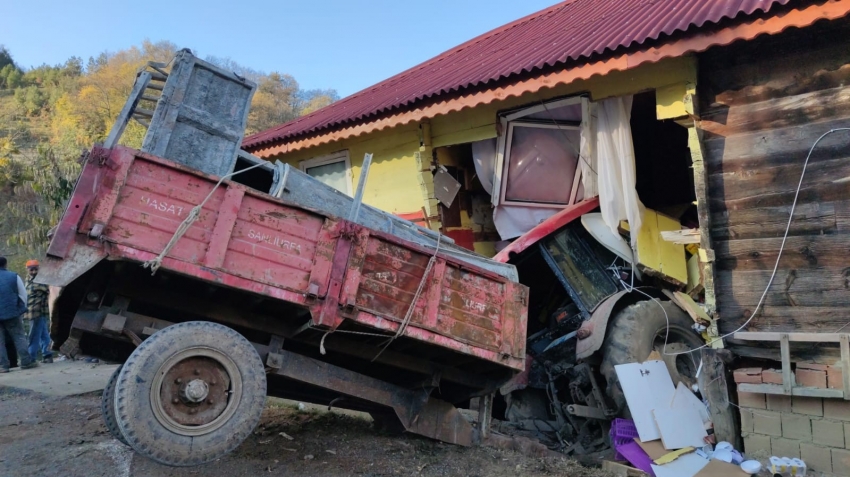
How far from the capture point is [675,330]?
6086 mm

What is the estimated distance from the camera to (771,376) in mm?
4750

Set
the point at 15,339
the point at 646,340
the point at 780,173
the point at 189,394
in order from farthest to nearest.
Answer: the point at 15,339, the point at 646,340, the point at 780,173, the point at 189,394

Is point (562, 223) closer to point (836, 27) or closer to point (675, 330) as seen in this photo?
point (675, 330)

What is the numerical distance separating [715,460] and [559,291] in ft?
9.23

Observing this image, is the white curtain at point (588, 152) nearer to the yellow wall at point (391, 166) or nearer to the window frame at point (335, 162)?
the yellow wall at point (391, 166)

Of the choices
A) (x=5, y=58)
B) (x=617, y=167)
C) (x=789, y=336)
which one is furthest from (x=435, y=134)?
(x=5, y=58)

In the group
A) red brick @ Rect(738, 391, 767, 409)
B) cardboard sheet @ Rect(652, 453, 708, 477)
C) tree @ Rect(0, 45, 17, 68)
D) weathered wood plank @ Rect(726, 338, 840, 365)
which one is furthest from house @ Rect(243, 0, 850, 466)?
tree @ Rect(0, 45, 17, 68)

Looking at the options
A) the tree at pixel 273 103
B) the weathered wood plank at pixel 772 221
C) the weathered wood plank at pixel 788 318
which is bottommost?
the weathered wood plank at pixel 788 318

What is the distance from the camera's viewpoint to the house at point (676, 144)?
4.60 metres

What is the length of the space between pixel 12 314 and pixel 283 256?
650 cm

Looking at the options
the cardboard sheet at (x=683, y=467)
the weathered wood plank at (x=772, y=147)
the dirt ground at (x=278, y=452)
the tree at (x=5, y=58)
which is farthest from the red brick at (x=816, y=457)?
the tree at (x=5, y=58)

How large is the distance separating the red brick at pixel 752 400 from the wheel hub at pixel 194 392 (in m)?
4.33

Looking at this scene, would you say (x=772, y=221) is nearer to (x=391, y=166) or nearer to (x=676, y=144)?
(x=676, y=144)

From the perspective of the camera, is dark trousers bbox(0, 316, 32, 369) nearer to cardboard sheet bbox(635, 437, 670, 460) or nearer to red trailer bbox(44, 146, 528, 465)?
red trailer bbox(44, 146, 528, 465)
